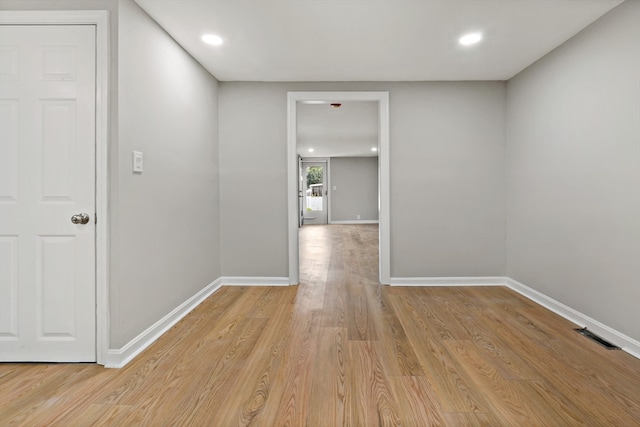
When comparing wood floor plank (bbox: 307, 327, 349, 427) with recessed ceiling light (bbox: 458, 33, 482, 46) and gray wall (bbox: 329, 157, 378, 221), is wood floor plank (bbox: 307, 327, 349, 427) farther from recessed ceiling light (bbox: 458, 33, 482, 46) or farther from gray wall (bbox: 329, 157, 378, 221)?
gray wall (bbox: 329, 157, 378, 221)

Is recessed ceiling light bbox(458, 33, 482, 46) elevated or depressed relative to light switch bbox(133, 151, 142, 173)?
elevated

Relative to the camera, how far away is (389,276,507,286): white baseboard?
3508 mm

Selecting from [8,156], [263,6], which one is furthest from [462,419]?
[8,156]

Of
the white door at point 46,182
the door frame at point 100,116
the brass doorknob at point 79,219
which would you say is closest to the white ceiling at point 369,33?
the door frame at point 100,116

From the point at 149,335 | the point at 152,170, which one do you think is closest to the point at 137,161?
the point at 152,170

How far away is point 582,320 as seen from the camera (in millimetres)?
2398

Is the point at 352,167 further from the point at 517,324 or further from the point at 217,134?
the point at 517,324

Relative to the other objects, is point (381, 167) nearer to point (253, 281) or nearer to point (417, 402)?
point (253, 281)

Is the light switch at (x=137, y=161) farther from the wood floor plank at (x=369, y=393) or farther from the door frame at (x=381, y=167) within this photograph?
the wood floor plank at (x=369, y=393)

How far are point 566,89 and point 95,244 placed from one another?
142 inches

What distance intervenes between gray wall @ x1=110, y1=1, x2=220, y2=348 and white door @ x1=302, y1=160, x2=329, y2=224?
798cm

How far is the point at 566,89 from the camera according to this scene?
257 cm

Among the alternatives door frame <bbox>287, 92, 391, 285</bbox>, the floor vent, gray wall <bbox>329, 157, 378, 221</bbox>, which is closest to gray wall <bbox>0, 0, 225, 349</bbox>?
door frame <bbox>287, 92, 391, 285</bbox>

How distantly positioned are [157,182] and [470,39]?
2678 mm
